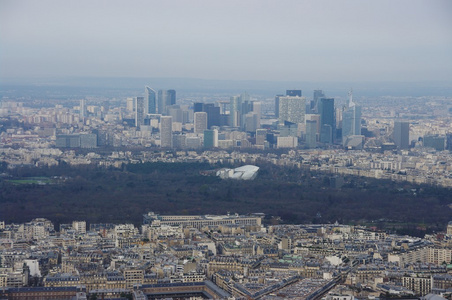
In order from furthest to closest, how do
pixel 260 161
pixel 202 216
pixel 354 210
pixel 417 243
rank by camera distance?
pixel 260 161 < pixel 354 210 < pixel 202 216 < pixel 417 243

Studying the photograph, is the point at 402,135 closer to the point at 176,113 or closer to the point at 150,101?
the point at 176,113

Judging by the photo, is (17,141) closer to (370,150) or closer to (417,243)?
(370,150)

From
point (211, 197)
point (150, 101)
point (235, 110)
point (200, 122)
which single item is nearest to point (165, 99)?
point (150, 101)

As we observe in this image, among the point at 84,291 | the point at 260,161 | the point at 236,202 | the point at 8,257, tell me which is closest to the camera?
the point at 84,291

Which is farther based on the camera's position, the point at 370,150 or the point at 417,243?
the point at 370,150

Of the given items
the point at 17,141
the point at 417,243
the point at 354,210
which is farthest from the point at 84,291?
the point at 17,141

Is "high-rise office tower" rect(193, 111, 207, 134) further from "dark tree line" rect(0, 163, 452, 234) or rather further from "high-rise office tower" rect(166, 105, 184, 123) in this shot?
"dark tree line" rect(0, 163, 452, 234)

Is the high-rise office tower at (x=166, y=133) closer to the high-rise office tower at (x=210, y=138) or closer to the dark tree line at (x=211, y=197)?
the high-rise office tower at (x=210, y=138)
